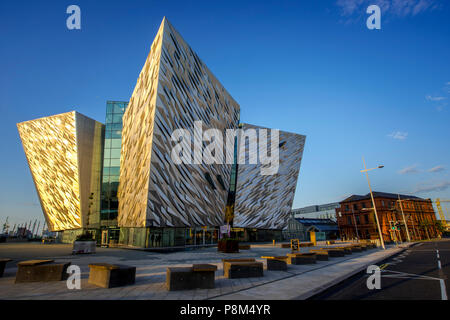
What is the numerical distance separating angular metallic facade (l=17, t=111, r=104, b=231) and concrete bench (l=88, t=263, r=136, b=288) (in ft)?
110

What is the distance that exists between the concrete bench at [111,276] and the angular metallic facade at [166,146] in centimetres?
1745

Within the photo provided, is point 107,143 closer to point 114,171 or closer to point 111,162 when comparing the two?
point 111,162

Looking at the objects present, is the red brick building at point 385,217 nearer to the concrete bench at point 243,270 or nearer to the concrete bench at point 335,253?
the concrete bench at point 335,253

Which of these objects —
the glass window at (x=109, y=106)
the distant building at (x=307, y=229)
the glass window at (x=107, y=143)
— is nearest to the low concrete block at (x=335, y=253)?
the glass window at (x=107, y=143)

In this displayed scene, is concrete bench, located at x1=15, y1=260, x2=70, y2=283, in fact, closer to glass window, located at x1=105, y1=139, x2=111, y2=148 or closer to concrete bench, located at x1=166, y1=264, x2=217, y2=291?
concrete bench, located at x1=166, y1=264, x2=217, y2=291

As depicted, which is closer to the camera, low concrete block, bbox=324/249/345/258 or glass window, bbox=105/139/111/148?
low concrete block, bbox=324/249/345/258

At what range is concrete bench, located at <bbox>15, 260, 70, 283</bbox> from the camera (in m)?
7.26

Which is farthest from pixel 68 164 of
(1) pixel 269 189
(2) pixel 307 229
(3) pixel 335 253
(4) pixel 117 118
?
Result: (2) pixel 307 229

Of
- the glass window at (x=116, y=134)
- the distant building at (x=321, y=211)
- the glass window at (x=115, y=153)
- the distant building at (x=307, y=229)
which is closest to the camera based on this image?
the glass window at (x=115, y=153)

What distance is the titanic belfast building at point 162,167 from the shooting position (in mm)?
26297

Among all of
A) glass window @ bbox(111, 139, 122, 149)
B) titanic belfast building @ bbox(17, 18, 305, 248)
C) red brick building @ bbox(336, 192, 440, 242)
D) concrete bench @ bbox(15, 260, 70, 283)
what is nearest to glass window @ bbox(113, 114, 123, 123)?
titanic belfast building @ bbox(17, 18, 305, 248)
